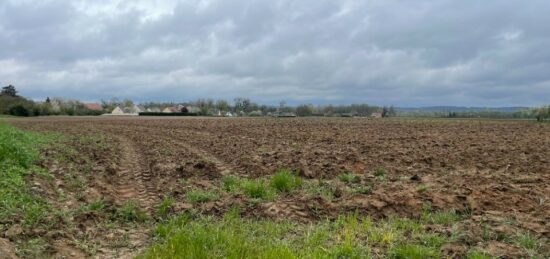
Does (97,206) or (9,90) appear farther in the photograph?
(9,90)

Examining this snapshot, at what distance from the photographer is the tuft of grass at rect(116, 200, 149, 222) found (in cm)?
746

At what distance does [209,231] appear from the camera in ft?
20.2

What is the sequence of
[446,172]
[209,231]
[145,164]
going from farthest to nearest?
[145,164], [446,172], [209,231]

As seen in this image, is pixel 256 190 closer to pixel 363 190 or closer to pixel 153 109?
pixel 363 190

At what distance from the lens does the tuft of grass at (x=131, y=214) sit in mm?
7457

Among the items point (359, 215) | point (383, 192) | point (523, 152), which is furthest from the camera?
point (523, 152)

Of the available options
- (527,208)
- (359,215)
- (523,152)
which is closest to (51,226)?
(359,215)

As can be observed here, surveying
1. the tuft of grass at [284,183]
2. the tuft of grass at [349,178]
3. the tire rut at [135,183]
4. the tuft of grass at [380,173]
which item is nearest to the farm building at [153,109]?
the tire rut at [135,183]

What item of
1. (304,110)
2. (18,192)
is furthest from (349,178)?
(304,110)

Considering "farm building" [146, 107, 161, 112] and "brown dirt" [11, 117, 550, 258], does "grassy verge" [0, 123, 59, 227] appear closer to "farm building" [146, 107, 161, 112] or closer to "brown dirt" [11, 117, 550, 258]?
"brown dirt" [11, 117, 550, 258]

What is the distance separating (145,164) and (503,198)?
10.1 meters

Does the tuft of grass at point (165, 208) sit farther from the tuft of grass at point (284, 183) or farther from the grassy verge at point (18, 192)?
the tuft of grass at point (284, 183)

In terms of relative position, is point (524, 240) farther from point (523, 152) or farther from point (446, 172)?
point (523, 152)

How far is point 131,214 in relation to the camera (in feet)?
24.9
